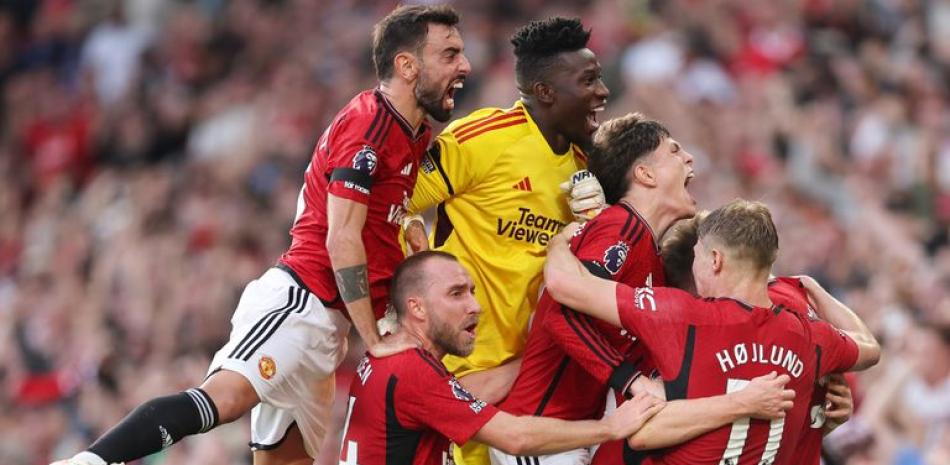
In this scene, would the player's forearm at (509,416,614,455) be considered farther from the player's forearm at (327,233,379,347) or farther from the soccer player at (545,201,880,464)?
the player's forearm at (327,233,379,347)

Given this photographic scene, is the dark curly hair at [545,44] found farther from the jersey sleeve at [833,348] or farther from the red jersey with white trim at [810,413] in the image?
the jersey sleeve at [833,348]

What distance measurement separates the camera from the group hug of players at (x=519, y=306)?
6.96 m

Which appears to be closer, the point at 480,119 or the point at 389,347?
the point at 389,347

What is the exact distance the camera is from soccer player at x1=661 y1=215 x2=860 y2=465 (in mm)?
7570

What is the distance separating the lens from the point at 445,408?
7039 mm

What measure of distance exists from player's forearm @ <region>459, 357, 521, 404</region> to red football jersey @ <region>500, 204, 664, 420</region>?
0.17ft

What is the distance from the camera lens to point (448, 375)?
716cm

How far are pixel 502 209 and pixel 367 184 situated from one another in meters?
0.80

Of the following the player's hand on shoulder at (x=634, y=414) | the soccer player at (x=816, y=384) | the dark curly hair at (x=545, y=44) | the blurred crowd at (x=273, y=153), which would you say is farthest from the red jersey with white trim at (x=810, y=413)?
the blurred crowd at (x=273, y=153)

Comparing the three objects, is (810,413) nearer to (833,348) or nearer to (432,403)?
(833,348)

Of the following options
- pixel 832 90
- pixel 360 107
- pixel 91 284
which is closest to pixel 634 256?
pixel 360 107

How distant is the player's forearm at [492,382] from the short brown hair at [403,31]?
1.43 metres

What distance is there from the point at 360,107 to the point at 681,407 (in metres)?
1.95

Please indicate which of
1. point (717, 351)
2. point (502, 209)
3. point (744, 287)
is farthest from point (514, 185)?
point (717, 351)
